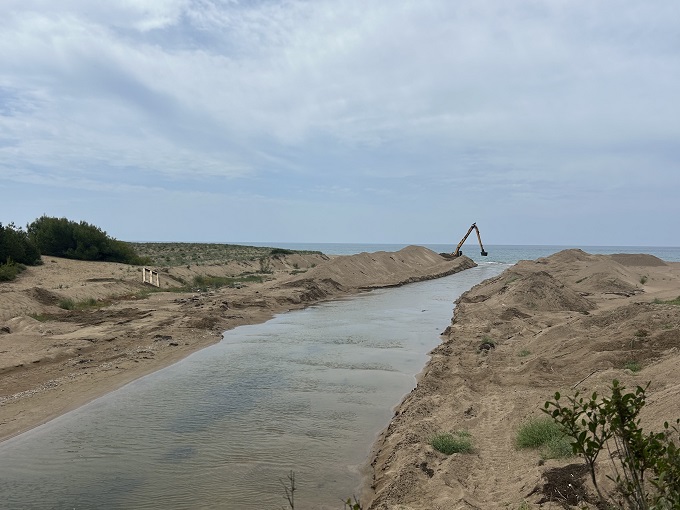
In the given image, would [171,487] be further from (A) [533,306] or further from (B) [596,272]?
(B) [596,272]

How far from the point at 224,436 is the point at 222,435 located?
7 centimetres

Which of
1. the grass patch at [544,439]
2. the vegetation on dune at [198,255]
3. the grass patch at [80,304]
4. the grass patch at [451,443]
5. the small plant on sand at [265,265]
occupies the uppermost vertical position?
the vegetation on dune at [198,255]

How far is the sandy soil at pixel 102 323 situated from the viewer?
39.5 ft

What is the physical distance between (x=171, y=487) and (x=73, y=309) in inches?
723

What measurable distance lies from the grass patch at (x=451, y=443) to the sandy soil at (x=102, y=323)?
8.02 meters

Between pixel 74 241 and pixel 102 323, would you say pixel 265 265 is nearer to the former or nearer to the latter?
pixel 74 241

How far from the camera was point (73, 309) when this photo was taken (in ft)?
74.5

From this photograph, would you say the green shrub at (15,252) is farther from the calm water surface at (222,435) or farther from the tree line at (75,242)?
the calm water surface at (222,435)

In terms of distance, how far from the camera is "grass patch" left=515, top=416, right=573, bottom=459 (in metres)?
6.55

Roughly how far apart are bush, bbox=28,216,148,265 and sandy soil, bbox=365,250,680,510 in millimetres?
30667

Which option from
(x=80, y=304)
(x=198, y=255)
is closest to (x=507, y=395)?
(x=80, y=304)

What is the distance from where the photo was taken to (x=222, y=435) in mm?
9219

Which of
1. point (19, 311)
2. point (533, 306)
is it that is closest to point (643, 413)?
point (533, 306)

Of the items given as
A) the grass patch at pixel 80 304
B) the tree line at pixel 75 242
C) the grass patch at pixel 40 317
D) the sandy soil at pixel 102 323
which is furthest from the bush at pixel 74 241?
the grass patch at pixel 40 317
